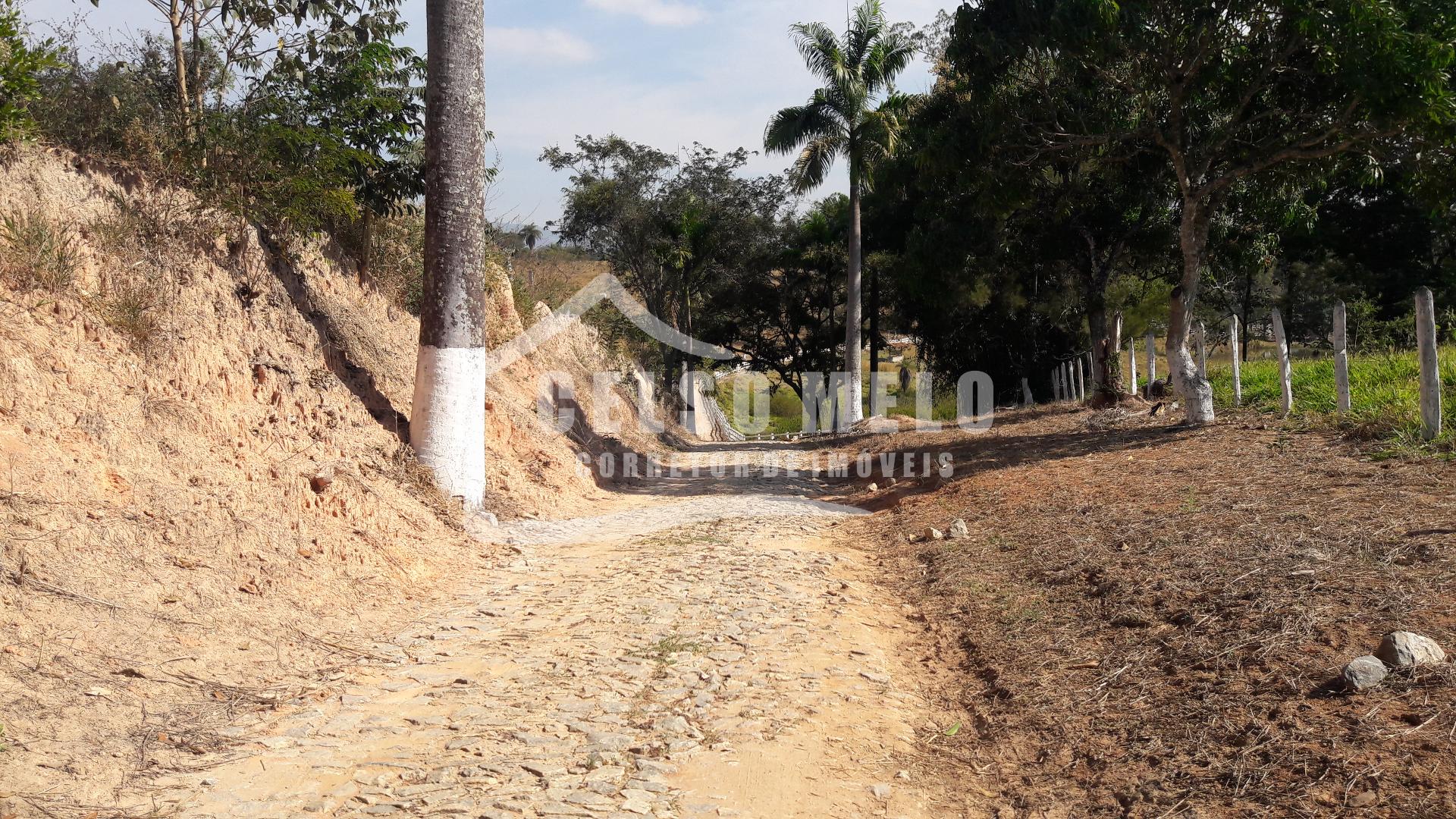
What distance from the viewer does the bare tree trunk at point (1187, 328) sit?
511 inches

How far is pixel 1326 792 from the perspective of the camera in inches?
132

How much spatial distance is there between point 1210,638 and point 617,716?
2.95 m

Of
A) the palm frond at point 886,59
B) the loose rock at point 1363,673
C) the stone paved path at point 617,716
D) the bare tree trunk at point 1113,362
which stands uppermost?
the palm frond at point 886,59

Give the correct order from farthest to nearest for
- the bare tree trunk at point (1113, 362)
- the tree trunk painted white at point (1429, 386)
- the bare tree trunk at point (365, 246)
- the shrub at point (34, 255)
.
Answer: the bare tree trunk at point (1113, 362)
the bare tree trunk at point (365, 246)
the tree trunk painted white at point (1429, 386)
the shrub at point (34, 255)

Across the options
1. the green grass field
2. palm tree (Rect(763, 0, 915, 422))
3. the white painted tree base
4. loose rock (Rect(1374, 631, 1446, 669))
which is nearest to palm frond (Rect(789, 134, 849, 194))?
palm tree (Rect(763, 0, 915, 422))

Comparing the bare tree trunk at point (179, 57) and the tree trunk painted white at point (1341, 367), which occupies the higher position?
the bare tree trunk at point (179, 57)

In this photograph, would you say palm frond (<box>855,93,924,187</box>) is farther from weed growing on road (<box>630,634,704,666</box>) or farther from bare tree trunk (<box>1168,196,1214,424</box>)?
weed growing on road (<box>630,634,704,666</box>)

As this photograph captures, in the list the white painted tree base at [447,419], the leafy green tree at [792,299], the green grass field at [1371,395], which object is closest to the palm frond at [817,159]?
the leafy green tree at [792,299]

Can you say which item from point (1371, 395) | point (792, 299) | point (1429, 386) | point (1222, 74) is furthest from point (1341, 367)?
point (792, 299)

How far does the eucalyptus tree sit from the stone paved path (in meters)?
8.31

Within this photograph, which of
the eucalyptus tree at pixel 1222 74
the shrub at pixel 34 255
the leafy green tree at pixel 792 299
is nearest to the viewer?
the shrub at pixel 34 255

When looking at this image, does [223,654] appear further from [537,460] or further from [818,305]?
[818,305]

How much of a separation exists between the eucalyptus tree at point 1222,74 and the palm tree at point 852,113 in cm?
1025

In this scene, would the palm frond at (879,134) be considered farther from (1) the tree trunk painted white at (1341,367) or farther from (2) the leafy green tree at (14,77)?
(2) the leafy green tree at (14,77)
